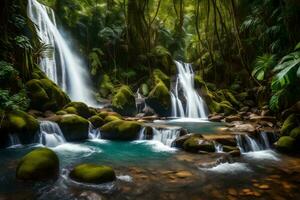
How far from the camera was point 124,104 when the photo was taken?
14.3 meters

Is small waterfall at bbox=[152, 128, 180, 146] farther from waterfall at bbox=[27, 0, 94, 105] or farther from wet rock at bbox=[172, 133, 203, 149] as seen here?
waterfall at bbox=[27, 0, 94, 105]

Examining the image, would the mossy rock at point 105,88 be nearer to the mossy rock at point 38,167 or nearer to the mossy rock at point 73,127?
the mossy rock at point 73,127

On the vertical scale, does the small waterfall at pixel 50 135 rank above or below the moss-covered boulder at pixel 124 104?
below

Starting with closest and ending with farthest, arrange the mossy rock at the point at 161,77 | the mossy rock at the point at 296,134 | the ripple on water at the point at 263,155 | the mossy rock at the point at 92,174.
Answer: the mossy rock at the point at 92,174
the ripple on water at the point at 263,155
the mossy rock at the point at 296,134
the mossy rock at the point at 161,77

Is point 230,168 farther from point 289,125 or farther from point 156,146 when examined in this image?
point 289,125

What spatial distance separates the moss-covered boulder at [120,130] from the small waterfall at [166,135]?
62cm

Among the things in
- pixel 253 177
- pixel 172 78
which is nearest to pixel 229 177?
pixel 253 177

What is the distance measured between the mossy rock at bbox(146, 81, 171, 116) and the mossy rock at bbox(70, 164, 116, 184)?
32.3 feet

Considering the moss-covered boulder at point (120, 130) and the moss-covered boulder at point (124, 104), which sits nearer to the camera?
the moss-covered boulder at point (120, 130)

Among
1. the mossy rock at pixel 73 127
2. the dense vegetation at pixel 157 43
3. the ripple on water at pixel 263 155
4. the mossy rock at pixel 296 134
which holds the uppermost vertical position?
the dense vegetation at pixel 157 43

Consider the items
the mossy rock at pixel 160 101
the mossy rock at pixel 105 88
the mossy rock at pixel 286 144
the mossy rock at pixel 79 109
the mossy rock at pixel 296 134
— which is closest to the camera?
the mossy rock at pixel 286 144

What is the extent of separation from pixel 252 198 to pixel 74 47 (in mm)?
14613

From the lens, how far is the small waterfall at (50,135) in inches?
336

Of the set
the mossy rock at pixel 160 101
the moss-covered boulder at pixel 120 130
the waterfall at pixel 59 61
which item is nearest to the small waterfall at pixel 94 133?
the moss-covered boulder at pixel 120 130
